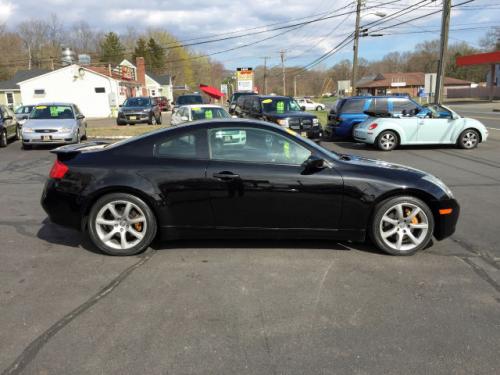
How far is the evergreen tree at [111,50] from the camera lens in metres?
81.6

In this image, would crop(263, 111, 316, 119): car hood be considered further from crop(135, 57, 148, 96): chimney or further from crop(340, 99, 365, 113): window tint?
crop(135, 57, 148, 96): chimney

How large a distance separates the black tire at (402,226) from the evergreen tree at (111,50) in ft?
278

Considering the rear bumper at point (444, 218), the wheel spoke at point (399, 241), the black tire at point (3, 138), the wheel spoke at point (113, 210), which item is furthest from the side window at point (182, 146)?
the black tire at point (3, 138)

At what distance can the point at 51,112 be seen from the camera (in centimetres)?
1538

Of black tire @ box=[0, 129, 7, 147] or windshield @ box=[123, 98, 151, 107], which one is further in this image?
windshield @ box=[123, 98, 151, 107]

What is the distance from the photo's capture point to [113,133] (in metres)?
18.7

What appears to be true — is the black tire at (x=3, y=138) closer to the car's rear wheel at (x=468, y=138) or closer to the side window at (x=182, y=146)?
the side window at (x=182, y=146)

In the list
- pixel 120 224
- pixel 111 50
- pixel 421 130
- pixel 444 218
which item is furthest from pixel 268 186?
pixel 111 50

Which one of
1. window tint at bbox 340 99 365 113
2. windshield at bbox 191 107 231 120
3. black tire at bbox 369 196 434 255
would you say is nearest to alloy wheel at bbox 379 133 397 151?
window tint at bbox 340 99 365 113

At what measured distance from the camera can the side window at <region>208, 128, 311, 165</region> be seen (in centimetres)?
466

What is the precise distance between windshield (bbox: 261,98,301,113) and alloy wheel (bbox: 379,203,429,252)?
37.6ft

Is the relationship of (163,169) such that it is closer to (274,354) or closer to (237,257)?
(237,257)

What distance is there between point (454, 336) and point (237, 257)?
87.7 inches

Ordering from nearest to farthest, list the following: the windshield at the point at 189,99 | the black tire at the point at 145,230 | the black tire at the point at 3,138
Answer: the black tire at the point at 145,230
the black tire at the point at 3,138
the windshield at the point at 189,99
